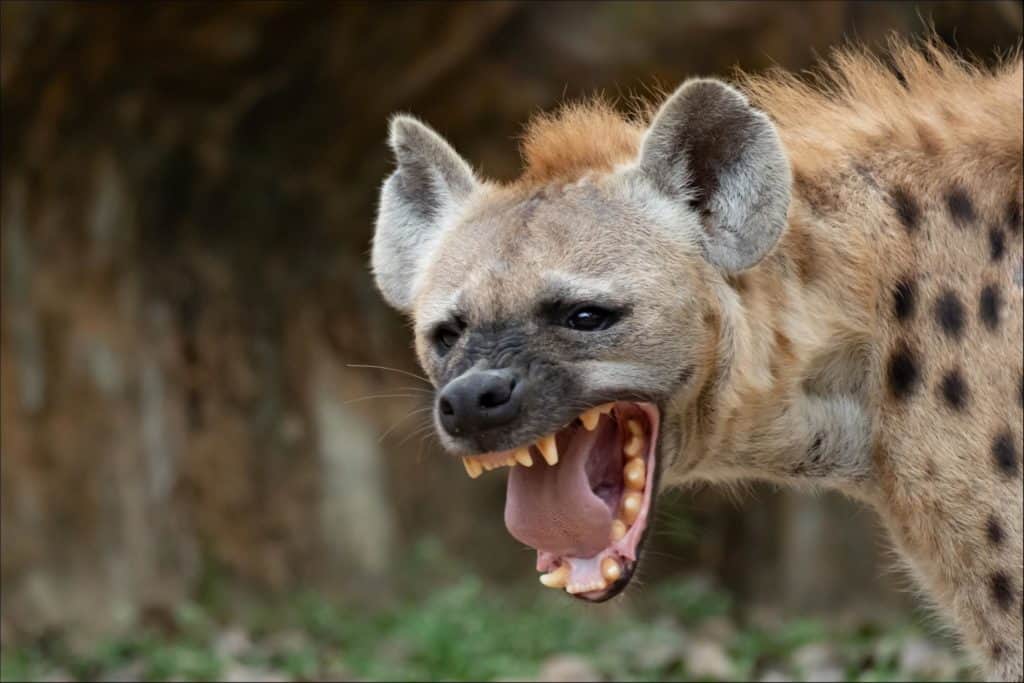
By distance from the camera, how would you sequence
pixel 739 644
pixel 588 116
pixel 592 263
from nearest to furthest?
pixel 592 263
pixel 588 116
pixel 739 644

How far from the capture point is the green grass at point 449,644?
222 inches

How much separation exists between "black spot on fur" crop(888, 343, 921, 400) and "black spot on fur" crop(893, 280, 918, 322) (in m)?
0.07

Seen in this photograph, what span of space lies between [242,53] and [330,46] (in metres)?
0.41

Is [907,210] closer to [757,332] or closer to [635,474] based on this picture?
[757,332]

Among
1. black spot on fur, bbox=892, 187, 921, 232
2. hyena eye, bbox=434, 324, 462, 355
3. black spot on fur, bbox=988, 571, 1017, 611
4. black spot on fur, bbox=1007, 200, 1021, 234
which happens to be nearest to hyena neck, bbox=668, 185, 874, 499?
black spot on fur, bbox=892, 187, 921, 232

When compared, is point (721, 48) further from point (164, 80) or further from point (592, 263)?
point (592, 263)

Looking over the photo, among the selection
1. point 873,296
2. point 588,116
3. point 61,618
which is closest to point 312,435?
point 61,618

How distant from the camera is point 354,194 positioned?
7906 millimetres

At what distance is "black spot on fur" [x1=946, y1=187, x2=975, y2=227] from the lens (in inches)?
147

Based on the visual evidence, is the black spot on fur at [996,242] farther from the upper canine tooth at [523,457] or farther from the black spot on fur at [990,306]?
the upper canine tooth at [523,457]

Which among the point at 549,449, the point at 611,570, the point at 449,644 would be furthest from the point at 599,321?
the point at 449,644

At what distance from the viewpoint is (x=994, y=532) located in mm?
3514

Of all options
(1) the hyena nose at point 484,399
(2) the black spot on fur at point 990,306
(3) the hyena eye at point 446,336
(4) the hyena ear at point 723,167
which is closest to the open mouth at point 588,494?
(1) the hyena nose at point 484,399

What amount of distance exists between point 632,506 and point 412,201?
1.09 m
